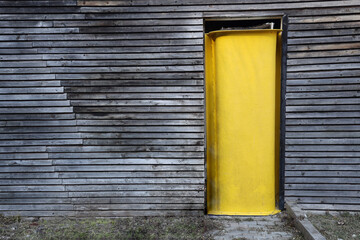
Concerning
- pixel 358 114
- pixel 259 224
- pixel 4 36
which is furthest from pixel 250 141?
pixel 4 36

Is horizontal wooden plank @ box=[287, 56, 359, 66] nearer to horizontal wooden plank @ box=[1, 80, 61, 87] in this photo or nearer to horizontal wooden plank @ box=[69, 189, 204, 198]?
horizontal wooden plank @ box=[69, 189, 204, 198]

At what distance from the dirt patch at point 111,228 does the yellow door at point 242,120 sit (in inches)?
23.5

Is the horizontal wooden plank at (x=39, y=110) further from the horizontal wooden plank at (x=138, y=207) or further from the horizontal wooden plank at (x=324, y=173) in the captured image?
the horizontal wooden plank at (x=324, y=173)

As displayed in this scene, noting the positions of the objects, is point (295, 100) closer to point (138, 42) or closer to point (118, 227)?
point (138, 42)

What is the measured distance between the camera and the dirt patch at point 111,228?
382 cm

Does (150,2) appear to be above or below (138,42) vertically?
above

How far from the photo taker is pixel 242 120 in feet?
13.9

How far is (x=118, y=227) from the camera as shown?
4062 millimetres

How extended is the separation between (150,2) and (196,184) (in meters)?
3.19

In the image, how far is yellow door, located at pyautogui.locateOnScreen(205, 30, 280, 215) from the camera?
4.14m

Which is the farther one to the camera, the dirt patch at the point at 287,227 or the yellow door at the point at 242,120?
the yellow door at the point at 242,120

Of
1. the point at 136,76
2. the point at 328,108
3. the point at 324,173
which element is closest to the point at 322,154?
the point at 324,173

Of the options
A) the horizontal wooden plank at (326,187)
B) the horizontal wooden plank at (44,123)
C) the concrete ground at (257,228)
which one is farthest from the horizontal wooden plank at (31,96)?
the horizontal wooden plank at (326,187)

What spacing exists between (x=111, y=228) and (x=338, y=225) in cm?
364
